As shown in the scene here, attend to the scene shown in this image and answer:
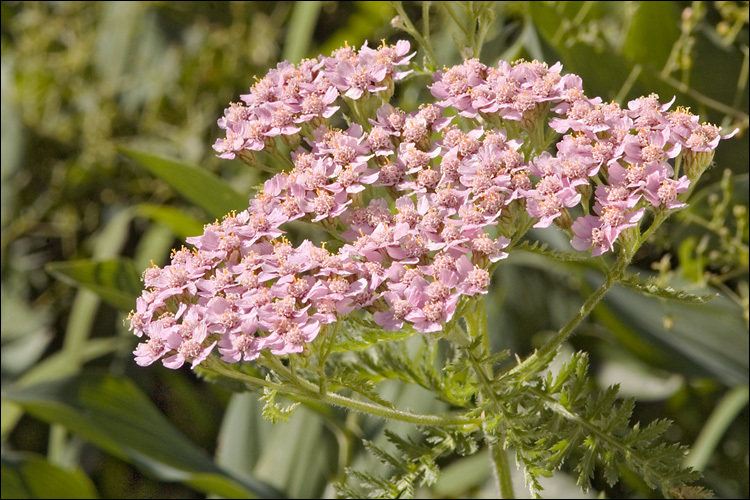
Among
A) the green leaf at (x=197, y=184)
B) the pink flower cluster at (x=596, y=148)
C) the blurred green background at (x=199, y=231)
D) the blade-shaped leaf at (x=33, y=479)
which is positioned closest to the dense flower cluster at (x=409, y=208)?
the pink flower cluster at (x=596, y=148)

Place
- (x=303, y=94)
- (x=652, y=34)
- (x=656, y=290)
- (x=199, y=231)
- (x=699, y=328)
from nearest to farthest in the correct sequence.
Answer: (x=656, y=290) → (x=303, y=94) → (x=699, y=328) → (x=652, y=34) → (x=199, y=231)

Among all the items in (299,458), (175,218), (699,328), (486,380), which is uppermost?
(175,218)

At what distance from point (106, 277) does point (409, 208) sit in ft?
2.22

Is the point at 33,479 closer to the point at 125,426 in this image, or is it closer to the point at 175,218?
the point at 125,426

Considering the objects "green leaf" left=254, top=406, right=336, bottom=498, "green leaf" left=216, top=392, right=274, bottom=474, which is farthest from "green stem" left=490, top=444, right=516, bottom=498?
"green leaf" left=216, top=392, right=274, bottom=474

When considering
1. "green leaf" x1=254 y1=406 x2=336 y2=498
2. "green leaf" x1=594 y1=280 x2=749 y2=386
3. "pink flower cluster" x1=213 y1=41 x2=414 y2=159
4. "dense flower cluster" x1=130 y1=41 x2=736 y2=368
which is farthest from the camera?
"green leaf" x1=254 y1=406 x2=336 y2=498

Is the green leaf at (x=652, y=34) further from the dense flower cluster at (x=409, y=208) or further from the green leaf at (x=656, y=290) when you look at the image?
the green leaf at (x=656, y=290)

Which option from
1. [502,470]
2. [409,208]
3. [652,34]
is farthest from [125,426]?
[652,34]

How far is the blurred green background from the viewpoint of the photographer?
118 centimetres

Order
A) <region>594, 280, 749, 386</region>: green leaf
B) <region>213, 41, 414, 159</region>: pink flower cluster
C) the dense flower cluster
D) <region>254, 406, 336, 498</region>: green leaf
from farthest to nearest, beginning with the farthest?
<region>254, 406, 336, 498</region>: green leaf, <region>594, 280, 749, 386</region>: green leaf, <region>213, 41, 414, 159</region>: pink flower cluster, the dense flower cluster

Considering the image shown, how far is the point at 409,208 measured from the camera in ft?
2.37

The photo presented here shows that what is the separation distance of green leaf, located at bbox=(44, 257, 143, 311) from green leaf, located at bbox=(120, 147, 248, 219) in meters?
0.14

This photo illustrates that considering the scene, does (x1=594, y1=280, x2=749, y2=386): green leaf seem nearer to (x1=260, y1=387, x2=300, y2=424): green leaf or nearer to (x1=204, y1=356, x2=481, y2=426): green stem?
(x1=204, y1=356, x2=481, y2=426): green stem

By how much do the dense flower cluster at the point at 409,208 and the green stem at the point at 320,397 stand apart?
2cm
